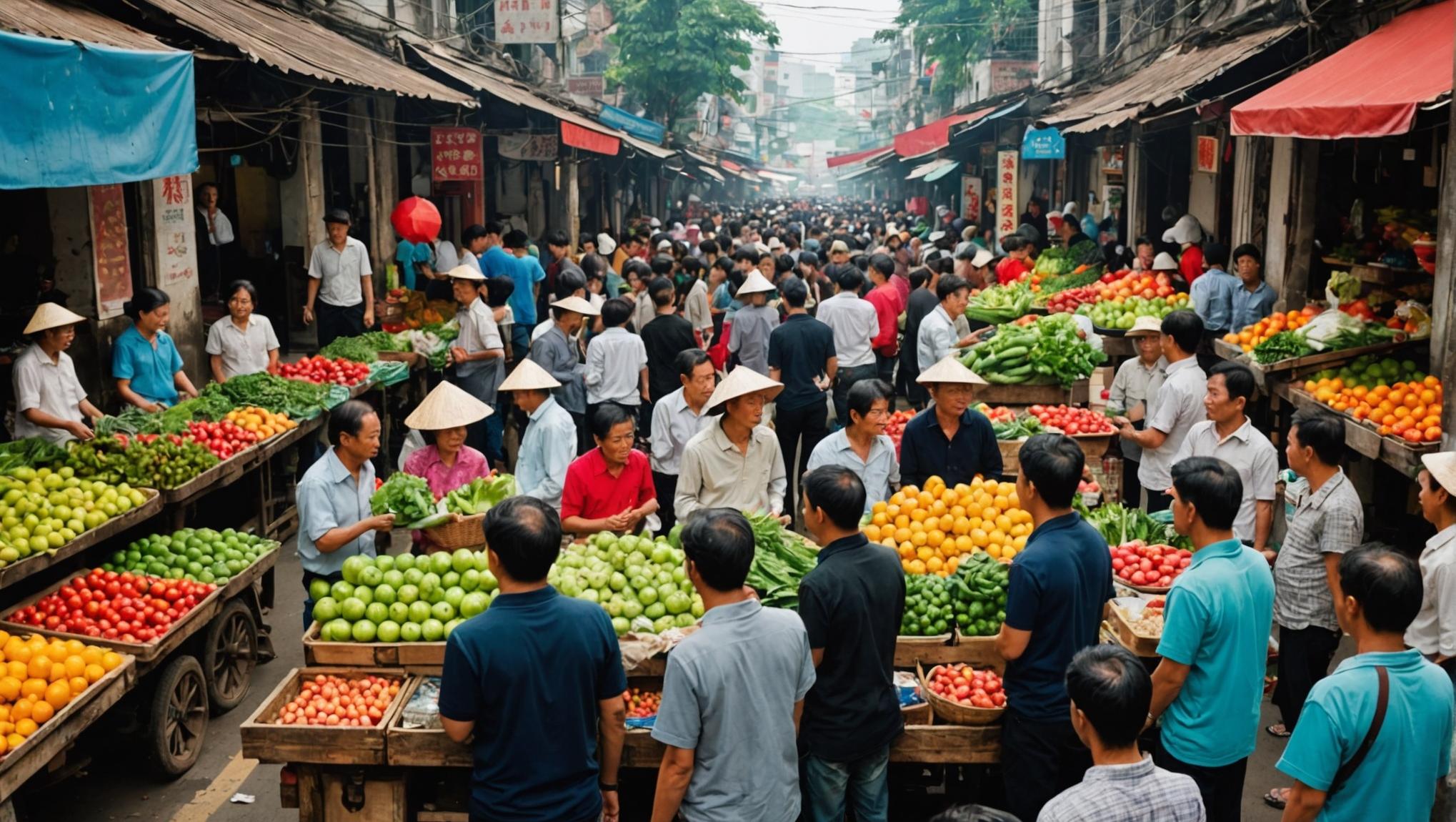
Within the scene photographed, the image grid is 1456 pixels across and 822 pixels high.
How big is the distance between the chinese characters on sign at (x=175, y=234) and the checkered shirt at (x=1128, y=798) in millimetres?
9664

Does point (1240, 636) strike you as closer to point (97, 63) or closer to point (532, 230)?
point (97, 63)

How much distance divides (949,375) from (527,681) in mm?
3922

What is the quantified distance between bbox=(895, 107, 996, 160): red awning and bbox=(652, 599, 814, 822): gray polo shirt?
70.5 feet

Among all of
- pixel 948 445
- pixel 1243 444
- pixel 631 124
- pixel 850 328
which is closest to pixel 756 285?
pixel 850 328

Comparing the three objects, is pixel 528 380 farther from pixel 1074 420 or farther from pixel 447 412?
pixel 1074 420

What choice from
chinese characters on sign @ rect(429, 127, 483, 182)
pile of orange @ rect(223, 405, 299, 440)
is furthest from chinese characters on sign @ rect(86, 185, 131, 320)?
chinese characters on sign @ rect(429, 127, 483, 182)

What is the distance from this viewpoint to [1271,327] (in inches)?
421

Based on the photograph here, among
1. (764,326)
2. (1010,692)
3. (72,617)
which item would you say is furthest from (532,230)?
(1010,692)

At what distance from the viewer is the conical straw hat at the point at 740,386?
663cm

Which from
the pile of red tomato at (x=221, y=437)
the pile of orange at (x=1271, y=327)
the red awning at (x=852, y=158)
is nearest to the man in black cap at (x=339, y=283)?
the pile of red tomato at (x=221, y=437)

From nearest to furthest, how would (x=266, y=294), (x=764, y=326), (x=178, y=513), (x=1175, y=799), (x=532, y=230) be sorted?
(x=1175, y=799)
(x=178, y=513)
(x=764, y=326)
(x=266, y=294)
(x=532, y=230)

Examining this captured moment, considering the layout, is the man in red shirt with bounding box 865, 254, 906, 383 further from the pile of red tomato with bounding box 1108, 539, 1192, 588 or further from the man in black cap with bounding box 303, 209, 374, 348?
the pile of red tomato with bounding box 1108, 539, 1192, 588

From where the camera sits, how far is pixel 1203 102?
12.2m

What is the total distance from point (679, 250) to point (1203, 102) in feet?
22.7
